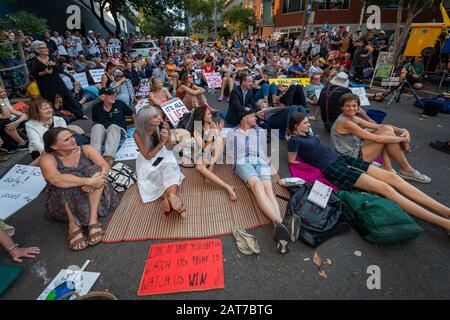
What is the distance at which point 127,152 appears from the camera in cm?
511

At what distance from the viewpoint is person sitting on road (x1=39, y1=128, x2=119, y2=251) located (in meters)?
2.75

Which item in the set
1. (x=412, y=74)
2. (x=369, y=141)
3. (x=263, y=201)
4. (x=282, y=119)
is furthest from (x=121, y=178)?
(x=412, y=74)

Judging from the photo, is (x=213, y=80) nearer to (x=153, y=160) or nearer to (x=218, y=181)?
(x=153, y=160)

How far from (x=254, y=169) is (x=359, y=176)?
1.47m

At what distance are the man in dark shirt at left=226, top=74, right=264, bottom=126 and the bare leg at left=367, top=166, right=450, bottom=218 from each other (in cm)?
309

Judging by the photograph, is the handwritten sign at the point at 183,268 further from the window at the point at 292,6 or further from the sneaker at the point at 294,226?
the window at the point at 292,6

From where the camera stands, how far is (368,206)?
9.29ft

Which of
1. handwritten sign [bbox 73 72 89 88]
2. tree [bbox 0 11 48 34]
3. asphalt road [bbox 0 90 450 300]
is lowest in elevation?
asphalt road [bbox 0 90 450 300]

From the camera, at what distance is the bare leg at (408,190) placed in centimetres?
291

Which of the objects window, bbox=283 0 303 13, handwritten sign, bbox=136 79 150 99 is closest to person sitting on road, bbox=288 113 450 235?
handwritten sign, bbox=136 79 150 99

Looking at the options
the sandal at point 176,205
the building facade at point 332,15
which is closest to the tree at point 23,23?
the sandal at point 176,205

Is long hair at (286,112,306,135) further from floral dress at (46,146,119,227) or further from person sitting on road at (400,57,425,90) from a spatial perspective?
person sitting on road at (400,57,425,90)
